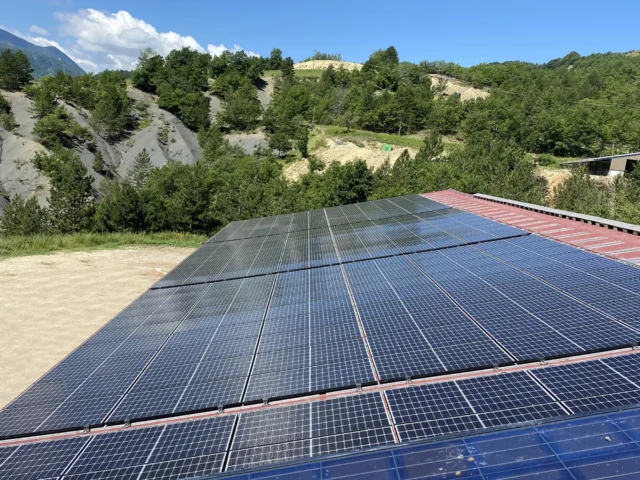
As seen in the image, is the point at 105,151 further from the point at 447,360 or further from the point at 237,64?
the point at 447,360

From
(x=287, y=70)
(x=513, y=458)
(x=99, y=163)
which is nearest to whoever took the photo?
(x=513, y=458)

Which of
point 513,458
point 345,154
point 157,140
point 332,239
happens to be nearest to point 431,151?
point 345,154

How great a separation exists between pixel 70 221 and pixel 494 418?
46.8m

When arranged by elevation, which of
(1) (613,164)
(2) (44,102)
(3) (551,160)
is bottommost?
(1) (613,164)

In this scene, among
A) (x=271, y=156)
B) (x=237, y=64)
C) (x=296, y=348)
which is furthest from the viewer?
(x=237, y=64)

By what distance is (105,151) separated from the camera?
87938mm

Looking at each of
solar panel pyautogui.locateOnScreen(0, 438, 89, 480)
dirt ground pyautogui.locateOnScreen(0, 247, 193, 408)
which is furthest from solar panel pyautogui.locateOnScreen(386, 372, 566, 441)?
dirt ground pyautogui.locateOnScreen(0, 247, 193, 408)

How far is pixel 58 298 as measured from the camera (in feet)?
77.7

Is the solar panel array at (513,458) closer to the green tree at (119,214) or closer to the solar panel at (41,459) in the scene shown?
the solar panel at (41,459)

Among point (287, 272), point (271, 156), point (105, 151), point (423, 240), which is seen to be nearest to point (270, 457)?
point (287, 272)

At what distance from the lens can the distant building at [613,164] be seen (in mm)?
59303

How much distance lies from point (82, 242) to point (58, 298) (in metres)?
13.0

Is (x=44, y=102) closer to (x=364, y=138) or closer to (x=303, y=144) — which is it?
(x=303, y=144)

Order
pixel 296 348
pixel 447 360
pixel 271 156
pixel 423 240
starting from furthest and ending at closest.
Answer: pixel 271 156, pixel 423 240, pixel 296 348, pixel 447 360
